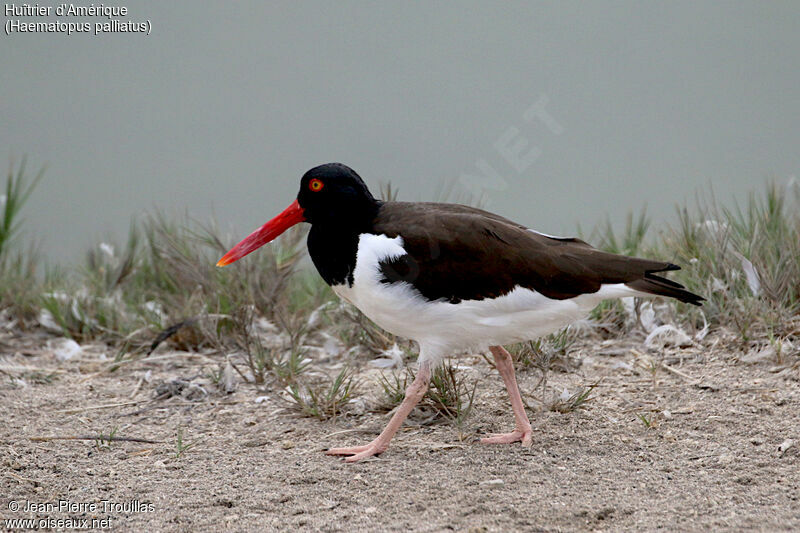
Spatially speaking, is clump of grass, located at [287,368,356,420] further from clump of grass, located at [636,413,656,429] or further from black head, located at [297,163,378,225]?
clump of grass, located at [636,413,656,429]

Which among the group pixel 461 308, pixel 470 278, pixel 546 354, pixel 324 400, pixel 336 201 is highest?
Result: pixel 336 201

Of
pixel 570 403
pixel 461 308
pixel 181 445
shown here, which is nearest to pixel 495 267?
pixel 461 308

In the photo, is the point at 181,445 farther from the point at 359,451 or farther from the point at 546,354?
the point at 546,354

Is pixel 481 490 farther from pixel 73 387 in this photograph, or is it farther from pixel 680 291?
pixel 73 387

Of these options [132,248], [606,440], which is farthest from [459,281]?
[132,248]

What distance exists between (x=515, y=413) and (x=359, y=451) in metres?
0.81

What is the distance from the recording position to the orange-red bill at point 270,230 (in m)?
4.41

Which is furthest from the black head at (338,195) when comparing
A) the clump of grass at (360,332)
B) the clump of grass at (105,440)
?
the clump of grass at (105,440)

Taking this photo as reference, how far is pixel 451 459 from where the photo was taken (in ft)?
13.3

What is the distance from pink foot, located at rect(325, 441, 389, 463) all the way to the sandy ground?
0.05 m

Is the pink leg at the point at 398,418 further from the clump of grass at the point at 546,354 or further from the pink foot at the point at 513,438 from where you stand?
the clump of grass at the point at 546,354

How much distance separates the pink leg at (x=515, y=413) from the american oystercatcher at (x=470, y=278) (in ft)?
1.16

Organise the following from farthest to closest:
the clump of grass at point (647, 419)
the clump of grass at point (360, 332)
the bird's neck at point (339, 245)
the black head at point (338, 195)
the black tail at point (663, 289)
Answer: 1. the clump of grass at point (360, 332)
2. the clump of grass at point (647, 419)
3. the black head at point (338, 195)
4. the bird's neck at point (339, 245)
5. the black tail at point (663, 289)

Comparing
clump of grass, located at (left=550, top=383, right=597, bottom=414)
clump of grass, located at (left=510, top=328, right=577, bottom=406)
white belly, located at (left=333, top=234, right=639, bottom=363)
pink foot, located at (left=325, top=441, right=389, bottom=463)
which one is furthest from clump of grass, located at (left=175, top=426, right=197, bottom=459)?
clump of grass, located at (left=550, top=383, right=597, bottom=414)
